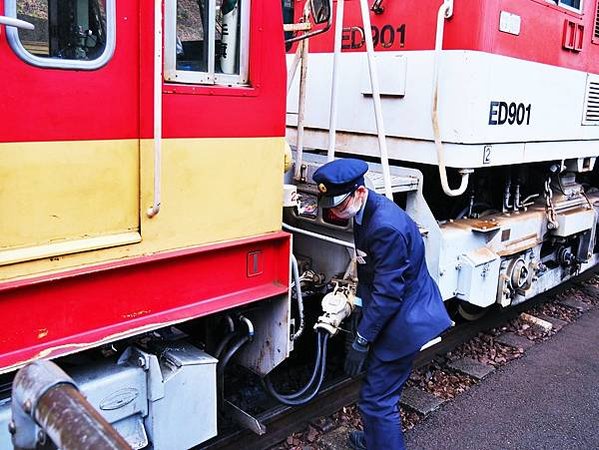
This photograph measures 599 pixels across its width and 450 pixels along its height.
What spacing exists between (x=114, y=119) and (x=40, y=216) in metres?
0.45

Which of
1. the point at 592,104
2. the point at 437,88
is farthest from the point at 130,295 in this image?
the point at 592,104

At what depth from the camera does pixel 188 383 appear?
276 cm

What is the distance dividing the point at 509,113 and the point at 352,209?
6.29 feet

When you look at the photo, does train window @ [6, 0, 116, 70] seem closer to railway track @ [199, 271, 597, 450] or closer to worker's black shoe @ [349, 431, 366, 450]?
railway track @ [199, 271, 597, 450]

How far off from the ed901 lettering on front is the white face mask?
1616mm

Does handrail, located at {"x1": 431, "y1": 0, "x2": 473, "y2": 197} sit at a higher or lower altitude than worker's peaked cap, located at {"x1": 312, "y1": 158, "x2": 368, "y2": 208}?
higher

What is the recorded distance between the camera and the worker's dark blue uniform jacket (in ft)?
10.3

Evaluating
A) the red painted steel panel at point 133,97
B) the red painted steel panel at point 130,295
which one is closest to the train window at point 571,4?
the red painted steel panel at point 133,97

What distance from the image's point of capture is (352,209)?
3.19m

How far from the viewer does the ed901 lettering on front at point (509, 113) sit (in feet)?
14.2

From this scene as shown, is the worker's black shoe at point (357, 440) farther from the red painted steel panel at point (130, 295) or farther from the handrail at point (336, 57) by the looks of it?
the handrail at point (336, 57)

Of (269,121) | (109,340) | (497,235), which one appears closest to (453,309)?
(497,235)

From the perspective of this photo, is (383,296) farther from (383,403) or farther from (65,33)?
(65,33)

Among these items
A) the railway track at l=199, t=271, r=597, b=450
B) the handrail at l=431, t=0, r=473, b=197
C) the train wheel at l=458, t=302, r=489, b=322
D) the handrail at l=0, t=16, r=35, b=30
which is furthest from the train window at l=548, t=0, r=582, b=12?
the handrail at l=0, t=16, r=35, b=30
